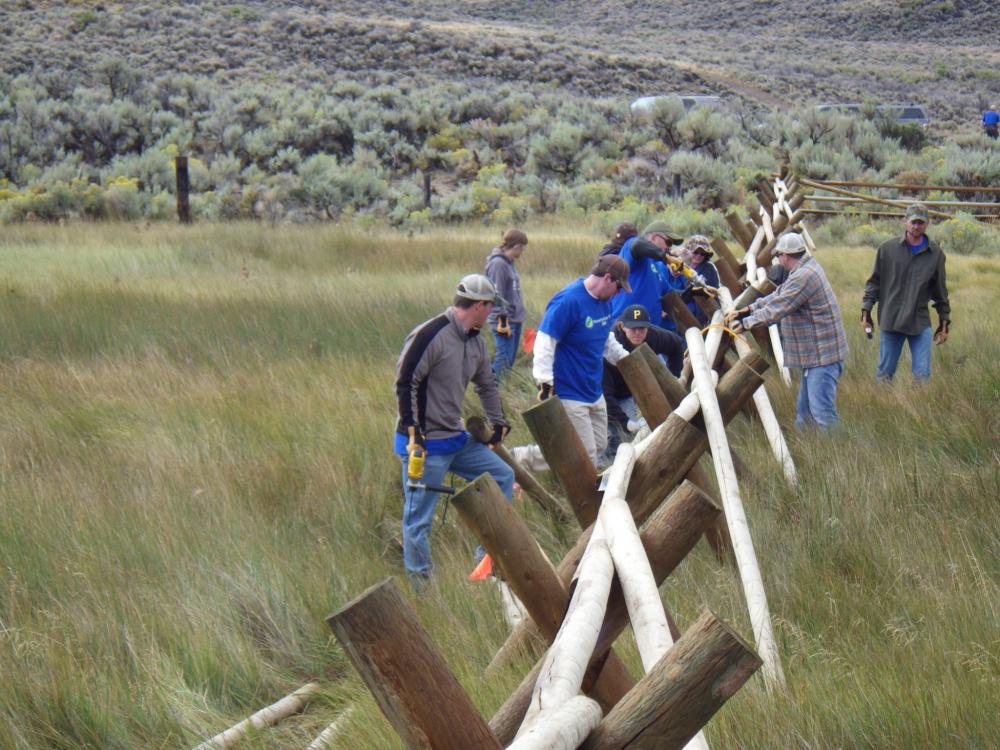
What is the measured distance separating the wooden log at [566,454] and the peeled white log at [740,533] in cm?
58

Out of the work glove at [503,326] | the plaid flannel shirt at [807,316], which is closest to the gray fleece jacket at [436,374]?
the plaid flannel shirt at [807,316]

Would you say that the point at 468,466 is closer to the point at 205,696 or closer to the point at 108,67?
the point at 205,696

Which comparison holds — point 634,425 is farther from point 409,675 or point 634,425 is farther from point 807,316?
point 409,675

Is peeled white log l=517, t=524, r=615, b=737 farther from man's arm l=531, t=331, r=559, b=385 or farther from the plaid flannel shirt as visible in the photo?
the plaid flannel shirt

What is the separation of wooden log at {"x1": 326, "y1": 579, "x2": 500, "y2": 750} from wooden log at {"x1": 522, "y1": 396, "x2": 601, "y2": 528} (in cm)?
185

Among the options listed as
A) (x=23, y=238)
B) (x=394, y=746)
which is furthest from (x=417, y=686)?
(x=23, y=238)

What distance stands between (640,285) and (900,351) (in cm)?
252

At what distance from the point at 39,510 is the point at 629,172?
2531 centimetres

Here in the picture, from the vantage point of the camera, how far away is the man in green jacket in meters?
10.1

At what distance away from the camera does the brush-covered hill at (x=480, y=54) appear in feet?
146

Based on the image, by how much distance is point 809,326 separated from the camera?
8.87 meters

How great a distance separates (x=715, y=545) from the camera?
219 inches

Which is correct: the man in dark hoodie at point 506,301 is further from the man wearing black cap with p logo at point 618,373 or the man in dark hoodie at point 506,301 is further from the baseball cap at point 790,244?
the baseball cap at point 790,244

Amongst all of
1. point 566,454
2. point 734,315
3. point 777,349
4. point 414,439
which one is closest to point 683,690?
point 566,454
